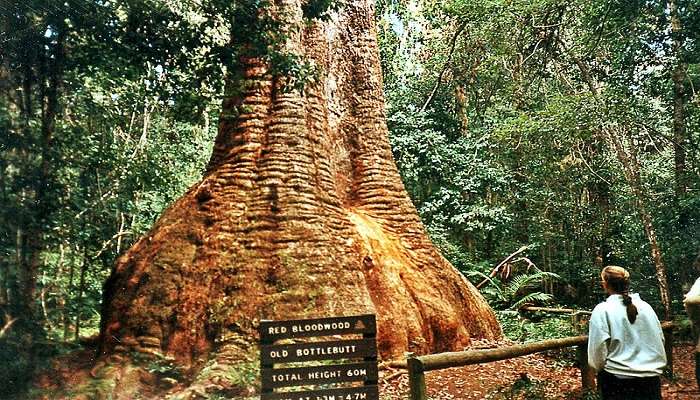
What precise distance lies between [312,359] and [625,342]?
187cm

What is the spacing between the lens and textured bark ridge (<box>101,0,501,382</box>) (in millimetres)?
5414

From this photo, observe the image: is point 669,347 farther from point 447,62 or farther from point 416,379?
point 447,62

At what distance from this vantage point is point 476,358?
438cm

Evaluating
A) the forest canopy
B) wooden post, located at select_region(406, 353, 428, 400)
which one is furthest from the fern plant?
wooden post, located at select_region(406, 353, 428, 400)

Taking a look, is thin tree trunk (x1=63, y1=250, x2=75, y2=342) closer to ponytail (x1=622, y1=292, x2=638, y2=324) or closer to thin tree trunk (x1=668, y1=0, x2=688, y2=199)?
ponytail (x1=622, y1=292, x2=638, y2=324)

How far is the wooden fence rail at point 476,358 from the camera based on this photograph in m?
3.87

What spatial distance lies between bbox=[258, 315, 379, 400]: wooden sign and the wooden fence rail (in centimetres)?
32

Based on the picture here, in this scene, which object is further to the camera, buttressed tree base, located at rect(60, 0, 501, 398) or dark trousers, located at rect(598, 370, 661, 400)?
buttressed tree base, located at rect(60, 0, 501, 398)

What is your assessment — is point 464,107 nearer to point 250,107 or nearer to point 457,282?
point 457,282

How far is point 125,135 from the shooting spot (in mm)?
8391

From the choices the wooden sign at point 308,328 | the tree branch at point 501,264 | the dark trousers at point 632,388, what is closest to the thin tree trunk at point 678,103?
the tree branch at point 501,264

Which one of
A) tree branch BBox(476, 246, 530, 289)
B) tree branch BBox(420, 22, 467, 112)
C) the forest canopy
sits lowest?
tree branch BBox(476, 246, 530, 289)

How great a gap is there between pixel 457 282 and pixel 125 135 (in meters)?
5.22

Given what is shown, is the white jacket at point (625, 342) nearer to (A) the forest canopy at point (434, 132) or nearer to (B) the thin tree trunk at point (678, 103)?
(A) the forest canopy at point (434, 132)
